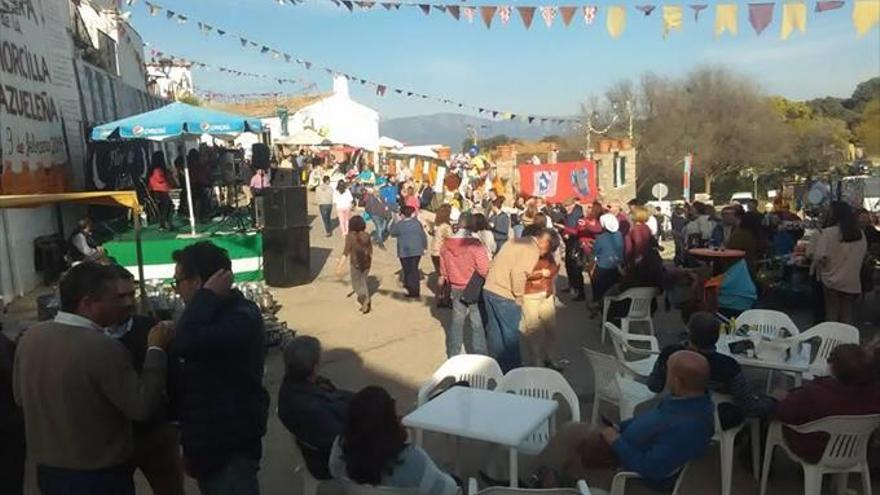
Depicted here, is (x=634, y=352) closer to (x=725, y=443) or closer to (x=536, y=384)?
(x=536, y=384)

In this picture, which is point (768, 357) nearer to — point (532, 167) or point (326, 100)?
point (532, 167)

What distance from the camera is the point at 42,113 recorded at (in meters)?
12.3

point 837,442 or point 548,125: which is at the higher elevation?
point 548,125

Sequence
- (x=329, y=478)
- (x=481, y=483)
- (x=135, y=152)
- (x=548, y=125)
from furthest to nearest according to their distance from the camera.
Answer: (x=548, y=125) → (x=135, y=152) → (x=481, y=483) → (x=329, y=478)

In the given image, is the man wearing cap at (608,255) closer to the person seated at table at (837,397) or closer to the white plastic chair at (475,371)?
the white plastic chair at (475,371)

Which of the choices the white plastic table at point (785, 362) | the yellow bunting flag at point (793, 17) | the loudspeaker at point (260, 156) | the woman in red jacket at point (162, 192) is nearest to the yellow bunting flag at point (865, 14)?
the yellow bunting flag at point (793, 17)

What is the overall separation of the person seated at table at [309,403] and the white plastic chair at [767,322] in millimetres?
3687

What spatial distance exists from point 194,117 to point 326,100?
4422 cm

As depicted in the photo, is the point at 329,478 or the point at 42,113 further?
the point at 42,113

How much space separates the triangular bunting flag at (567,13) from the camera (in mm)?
10822

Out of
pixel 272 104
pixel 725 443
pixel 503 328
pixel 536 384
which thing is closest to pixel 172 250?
pixel 503 328

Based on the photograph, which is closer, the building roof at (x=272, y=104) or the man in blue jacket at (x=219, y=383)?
the man in blue jacket at (x=219, y=383)

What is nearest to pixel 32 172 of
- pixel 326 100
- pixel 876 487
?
pixel 876 487

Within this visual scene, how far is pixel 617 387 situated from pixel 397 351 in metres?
3.55
